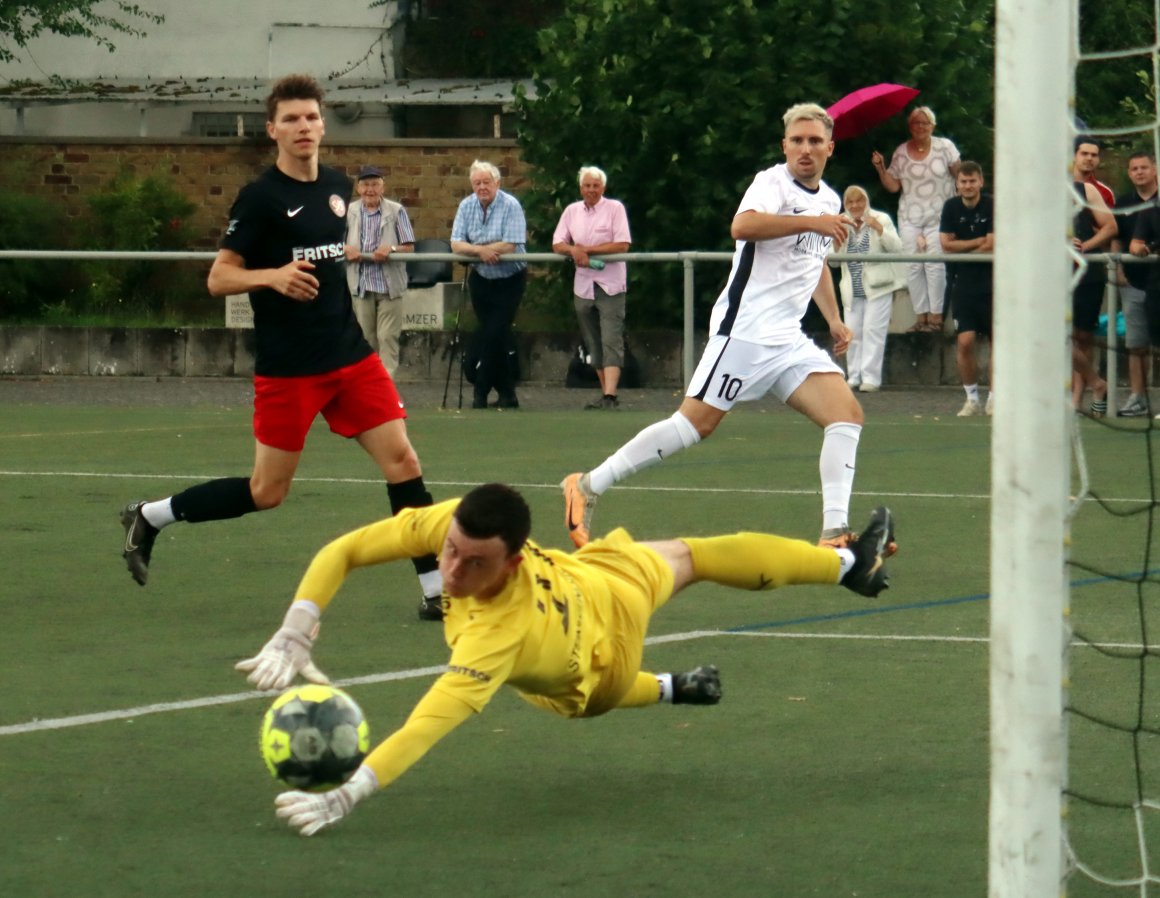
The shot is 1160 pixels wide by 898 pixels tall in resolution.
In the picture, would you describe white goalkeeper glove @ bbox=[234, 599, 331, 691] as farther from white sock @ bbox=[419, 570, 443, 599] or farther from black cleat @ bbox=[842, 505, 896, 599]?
white sock @ bbox=[419, 570, 443, 599]

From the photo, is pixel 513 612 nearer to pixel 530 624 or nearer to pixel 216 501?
pixel 530 624

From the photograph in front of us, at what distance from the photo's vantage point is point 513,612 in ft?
17.8

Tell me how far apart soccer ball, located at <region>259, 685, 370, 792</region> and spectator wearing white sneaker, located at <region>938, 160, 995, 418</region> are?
42.5 feet

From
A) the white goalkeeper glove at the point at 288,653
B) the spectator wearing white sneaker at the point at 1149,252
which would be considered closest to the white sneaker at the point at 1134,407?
the spectator wearing white sneaker at the point at 1149,252

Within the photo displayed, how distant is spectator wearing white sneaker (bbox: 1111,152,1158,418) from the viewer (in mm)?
15781

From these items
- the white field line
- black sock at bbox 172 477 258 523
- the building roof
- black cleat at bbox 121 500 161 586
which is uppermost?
the building roof

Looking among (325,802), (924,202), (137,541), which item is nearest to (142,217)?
(924,202)

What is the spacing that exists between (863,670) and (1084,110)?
21484mm

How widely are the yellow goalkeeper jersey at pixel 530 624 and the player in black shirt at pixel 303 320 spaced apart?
226 centimetres

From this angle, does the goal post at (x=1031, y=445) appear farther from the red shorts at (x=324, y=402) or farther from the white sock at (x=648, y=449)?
the white sock at (x=648, y=449)

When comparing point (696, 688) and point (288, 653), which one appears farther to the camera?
point (696, 688)

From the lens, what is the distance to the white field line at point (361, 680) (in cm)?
646

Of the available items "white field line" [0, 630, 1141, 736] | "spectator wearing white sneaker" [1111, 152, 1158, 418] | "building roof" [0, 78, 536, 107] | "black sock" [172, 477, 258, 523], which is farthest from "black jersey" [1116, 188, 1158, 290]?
"building roof" [0, 78, 536, 107]

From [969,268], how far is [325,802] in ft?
44.9
